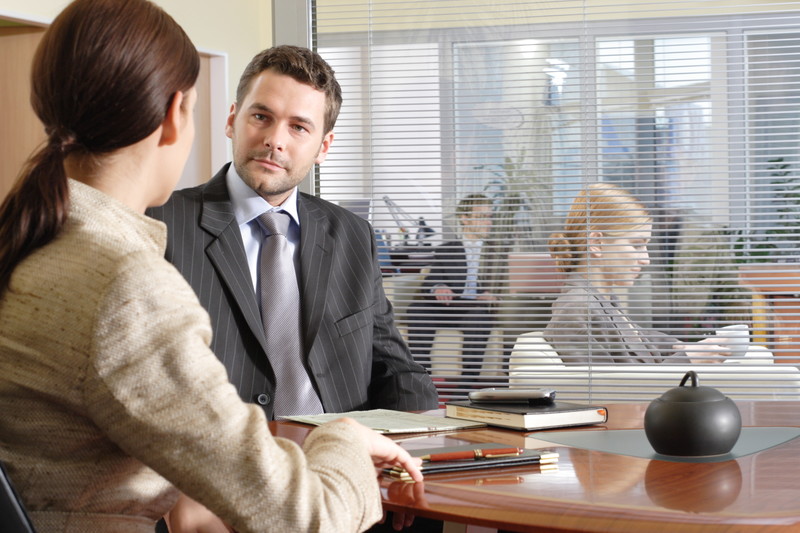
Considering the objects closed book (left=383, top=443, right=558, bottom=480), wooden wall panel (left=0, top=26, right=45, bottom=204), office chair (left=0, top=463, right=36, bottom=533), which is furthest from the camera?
wooden wall panel (left=0, top=26, right=45, bottom=204)

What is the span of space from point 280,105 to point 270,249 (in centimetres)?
39

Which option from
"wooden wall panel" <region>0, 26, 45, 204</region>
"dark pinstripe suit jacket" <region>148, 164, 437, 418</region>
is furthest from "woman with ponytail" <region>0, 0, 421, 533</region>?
"wooden wall panel" <region>0, 26, 45, 204</region>

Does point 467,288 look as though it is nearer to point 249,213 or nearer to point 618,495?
point 249,213

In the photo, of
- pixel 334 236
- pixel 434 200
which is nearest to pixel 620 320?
pixel 434 200

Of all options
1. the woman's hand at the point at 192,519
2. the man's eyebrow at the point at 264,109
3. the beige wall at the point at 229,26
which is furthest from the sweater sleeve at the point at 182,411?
the beige wall at the point at 229,26

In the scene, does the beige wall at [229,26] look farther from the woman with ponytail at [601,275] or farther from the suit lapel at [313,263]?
the suit lapel at [313,263]

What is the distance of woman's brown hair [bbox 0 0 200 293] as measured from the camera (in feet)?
2.99

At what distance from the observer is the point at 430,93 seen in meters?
3.33

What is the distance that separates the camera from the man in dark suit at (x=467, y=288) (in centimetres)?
330

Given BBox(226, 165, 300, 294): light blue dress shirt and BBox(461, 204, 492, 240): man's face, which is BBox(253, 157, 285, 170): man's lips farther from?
BBox(461, 204, 492, 240): man's face

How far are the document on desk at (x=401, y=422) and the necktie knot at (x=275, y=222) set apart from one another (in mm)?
610

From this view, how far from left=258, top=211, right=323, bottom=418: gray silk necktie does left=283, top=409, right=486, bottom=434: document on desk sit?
30cm

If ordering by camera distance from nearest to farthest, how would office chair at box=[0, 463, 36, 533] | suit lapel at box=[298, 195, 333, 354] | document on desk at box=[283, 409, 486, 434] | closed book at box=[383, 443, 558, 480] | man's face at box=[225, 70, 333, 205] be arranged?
office chair at box=[0, 463, 36, 533] < closed book at box=[383, 443, 558, 480] < document on desk at box=[283, 409, 486, 434] < suit lapel at box=[298, 195, 333, 354] < man's face at box=[225, 70, 333, 205]

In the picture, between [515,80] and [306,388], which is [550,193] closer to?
[515,80]
